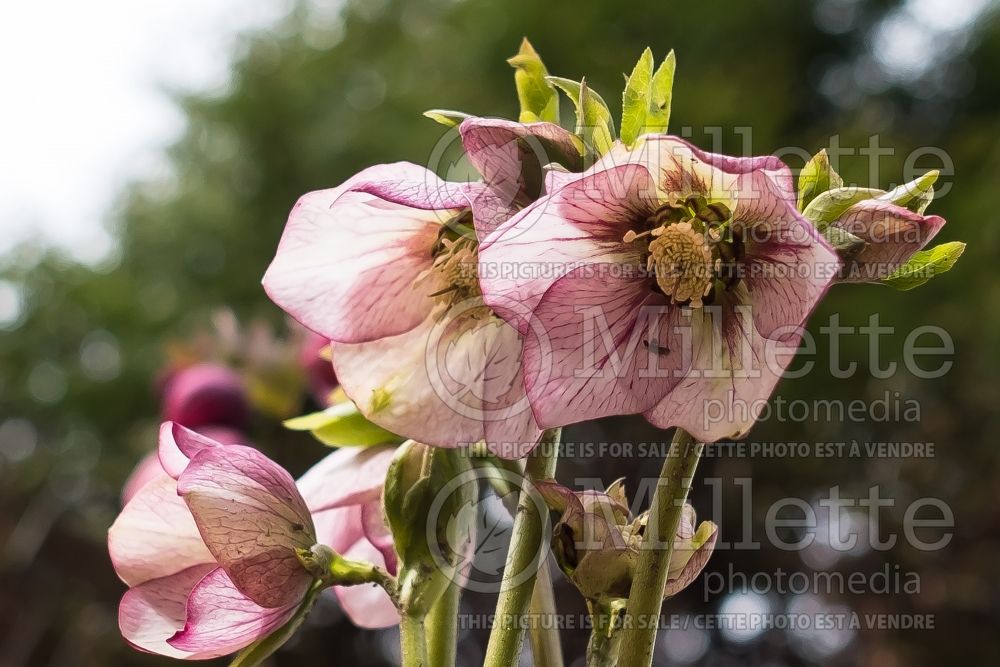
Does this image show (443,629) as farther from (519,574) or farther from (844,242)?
(844,242)

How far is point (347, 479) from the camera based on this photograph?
1.06 feet

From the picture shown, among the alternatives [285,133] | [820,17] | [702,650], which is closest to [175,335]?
[285,133]

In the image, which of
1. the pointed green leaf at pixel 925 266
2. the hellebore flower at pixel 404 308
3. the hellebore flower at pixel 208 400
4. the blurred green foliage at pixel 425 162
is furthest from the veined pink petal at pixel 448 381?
the blurred green foliage at pixel 425 162

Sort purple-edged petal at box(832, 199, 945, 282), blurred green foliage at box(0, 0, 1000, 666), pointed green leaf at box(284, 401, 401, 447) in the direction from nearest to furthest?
1. purple-edged petal at box(832, 199, 945, 282)
2. pointed green leaf at box(284, 401, 401, 447)
3. blurred green foliage at box(0, 0, 1000, 666)

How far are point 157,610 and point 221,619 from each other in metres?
0.03

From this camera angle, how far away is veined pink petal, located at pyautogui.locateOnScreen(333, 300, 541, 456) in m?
0.27

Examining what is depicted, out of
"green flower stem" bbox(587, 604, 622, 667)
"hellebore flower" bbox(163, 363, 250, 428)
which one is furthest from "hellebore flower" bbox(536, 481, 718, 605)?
"hellebore flower" bbox(163, 363, 250, 428)

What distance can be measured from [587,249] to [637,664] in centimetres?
12

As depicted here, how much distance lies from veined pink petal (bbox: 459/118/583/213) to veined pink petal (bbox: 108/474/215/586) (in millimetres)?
138

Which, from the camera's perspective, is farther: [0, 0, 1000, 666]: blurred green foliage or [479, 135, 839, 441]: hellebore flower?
[0, 0, 1000, 666]: blurred green foliage

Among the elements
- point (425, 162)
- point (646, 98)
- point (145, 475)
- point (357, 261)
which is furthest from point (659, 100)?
point (425, 162)

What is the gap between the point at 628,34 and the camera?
213cm

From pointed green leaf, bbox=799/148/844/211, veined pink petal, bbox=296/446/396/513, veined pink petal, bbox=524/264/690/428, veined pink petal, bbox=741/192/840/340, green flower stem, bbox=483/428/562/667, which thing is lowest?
green flower stem, bbox=483/428/562/667

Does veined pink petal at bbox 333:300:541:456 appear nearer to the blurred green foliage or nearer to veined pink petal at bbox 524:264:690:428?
veined pink petal at bbox 524:264:690:428
